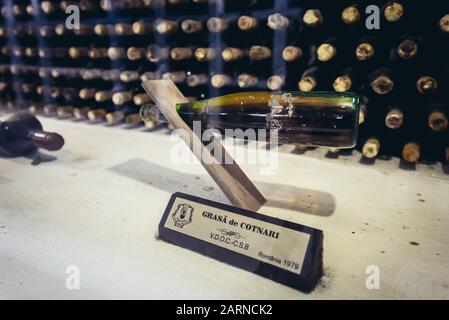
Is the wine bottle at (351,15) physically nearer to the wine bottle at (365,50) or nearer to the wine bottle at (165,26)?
the wine bottle at (365,50)

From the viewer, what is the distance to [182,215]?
56 cm

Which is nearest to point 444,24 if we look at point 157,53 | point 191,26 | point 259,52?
point 259,52

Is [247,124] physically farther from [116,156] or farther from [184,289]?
[116,156]

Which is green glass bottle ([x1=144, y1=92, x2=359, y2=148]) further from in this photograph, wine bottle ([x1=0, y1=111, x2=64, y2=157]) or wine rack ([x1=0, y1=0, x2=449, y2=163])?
wine bottle ([x1=0, y1=111, x2=64, y2=157])

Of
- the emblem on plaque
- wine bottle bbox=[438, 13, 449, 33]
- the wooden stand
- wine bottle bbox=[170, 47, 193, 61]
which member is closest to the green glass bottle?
the wooden stand

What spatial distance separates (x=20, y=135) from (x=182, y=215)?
2.40ft

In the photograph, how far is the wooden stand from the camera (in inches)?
24.7

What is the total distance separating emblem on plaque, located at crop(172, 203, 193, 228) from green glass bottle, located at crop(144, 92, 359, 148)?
179mm

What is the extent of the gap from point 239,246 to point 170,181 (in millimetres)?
399

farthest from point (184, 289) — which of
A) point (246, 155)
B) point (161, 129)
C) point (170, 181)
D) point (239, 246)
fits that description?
point (161, 129)

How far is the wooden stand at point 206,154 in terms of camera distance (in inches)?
24.7

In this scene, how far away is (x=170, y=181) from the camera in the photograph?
854 millimetres

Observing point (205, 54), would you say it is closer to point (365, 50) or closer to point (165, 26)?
point (165, 26)

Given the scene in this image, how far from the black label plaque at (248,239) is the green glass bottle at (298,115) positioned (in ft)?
0.49
